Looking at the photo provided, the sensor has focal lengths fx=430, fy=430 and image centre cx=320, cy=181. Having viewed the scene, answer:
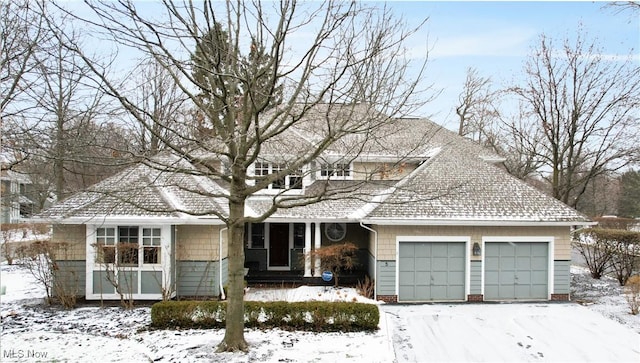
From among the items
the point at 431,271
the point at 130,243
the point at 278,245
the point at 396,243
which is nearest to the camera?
the point at 130,243

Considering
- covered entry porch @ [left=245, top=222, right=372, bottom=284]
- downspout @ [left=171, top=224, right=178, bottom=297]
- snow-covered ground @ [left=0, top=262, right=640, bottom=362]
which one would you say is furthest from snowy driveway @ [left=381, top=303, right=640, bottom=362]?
downspout @ [left=171, top=224, right=178, bottom=297]

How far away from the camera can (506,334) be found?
9945 mm

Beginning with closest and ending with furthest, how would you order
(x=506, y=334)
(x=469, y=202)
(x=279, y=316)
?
1. (x=506, y=334)
2. (x=279, y=316)
3. (x=469, y=202)

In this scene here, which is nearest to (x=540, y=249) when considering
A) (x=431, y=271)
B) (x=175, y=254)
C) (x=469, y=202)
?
(x=469, y=202)

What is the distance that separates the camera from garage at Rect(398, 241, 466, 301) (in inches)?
514

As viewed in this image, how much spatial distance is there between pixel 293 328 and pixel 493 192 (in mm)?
8175

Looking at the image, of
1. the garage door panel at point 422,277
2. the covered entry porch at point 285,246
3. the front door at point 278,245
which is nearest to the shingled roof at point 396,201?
the covered entry porch at point 285,246

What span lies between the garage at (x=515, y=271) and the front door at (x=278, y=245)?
25.2 feet

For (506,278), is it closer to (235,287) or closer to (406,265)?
(406,265)

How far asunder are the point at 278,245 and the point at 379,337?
334 inches

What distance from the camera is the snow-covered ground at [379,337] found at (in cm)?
838

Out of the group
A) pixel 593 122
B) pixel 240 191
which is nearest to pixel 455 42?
pixel 240 191

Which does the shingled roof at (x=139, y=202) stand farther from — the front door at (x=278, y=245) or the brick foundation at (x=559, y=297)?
the brick foundation at (x=559, y=297)

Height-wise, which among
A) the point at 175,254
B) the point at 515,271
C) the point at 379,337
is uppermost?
the point at 175,254
